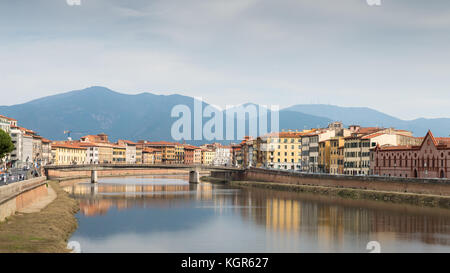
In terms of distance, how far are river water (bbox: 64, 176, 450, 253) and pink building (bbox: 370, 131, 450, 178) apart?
12918 mm

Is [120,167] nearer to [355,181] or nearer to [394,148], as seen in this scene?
[355,181]

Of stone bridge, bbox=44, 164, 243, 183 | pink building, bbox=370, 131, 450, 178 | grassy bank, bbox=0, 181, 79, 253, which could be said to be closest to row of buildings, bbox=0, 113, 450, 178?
pink building, bbox=370, 131, 450, 178

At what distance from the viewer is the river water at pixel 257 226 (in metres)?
49.3

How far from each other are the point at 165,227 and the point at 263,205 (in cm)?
2688

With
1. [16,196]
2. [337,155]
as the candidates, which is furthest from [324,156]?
[16,196]

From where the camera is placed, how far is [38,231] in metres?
45.8

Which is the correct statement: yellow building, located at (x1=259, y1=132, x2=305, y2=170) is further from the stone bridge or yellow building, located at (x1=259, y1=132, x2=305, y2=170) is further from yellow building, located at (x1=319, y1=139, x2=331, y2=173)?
yellow building, located at (x1=319, y1=139, x2=331, y2=173)

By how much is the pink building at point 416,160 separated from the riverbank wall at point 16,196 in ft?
175

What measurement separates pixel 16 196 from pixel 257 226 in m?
22.2

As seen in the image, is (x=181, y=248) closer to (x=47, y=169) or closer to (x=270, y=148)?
(x=47, y=169)

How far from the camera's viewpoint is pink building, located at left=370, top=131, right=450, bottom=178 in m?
90.4

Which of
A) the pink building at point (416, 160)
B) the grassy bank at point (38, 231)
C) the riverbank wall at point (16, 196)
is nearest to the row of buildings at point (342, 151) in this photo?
the pink building at point (416, 160)

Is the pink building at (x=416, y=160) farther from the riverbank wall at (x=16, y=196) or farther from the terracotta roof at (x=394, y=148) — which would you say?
the riverbank wall at (x=16, y=196)
